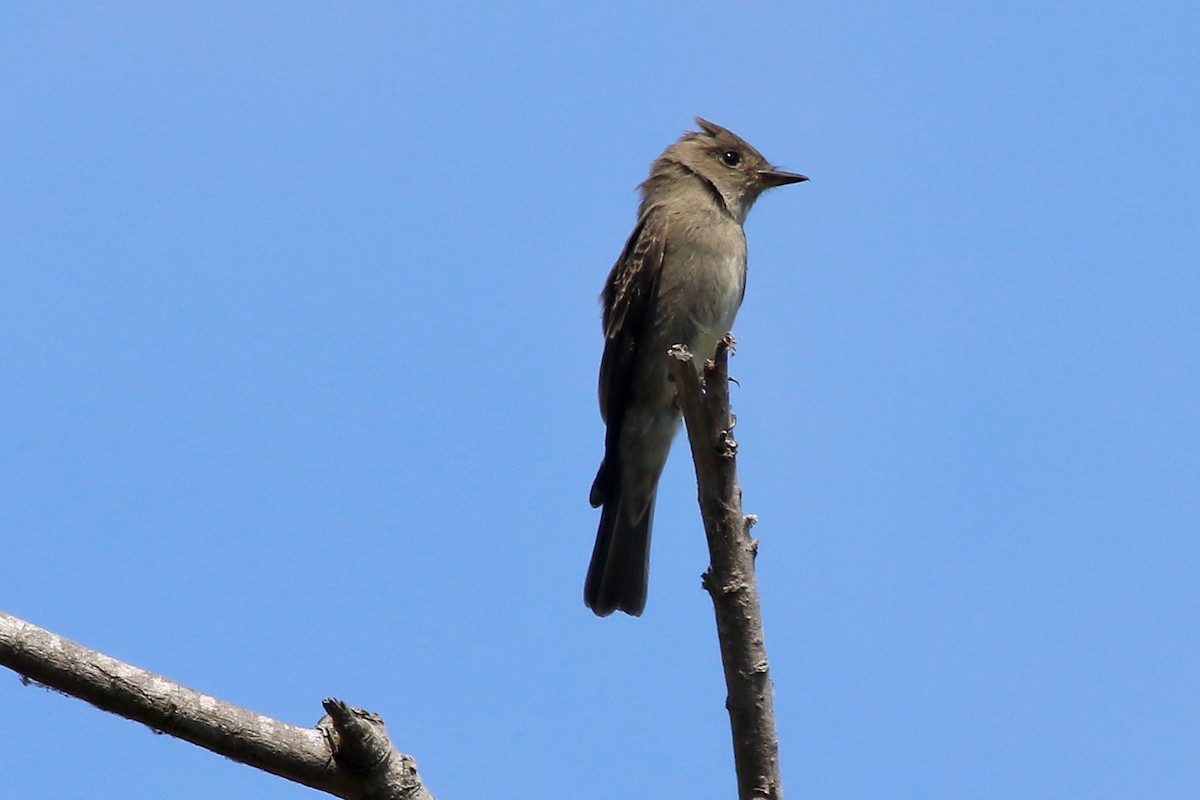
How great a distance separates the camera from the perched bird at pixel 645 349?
8.57 meters

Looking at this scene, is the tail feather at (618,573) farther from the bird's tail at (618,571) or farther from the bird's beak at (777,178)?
the bird's beak at (777,178)

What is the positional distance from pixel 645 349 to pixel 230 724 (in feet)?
17.1

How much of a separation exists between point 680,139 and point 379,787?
702 centimetres

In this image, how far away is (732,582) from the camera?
15.6 ft

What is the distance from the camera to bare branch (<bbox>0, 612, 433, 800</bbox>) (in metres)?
3.60

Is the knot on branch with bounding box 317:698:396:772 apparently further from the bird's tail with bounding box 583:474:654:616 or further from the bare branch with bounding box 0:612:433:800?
the bird's tail with bounding box 583:474:654:616

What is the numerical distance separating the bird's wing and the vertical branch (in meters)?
3.23

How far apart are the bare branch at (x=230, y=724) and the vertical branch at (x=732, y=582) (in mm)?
1106

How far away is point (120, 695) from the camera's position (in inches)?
144

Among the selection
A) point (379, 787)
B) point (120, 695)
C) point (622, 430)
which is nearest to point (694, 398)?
point (379, 787)

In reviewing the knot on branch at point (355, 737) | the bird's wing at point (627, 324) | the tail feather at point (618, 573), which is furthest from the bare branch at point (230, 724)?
the bird's wing at point (627, 324)

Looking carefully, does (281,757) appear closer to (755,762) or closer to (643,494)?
(755,762)

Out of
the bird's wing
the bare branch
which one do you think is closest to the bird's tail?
the bird's wing

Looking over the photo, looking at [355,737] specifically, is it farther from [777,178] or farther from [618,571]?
[777,178]
